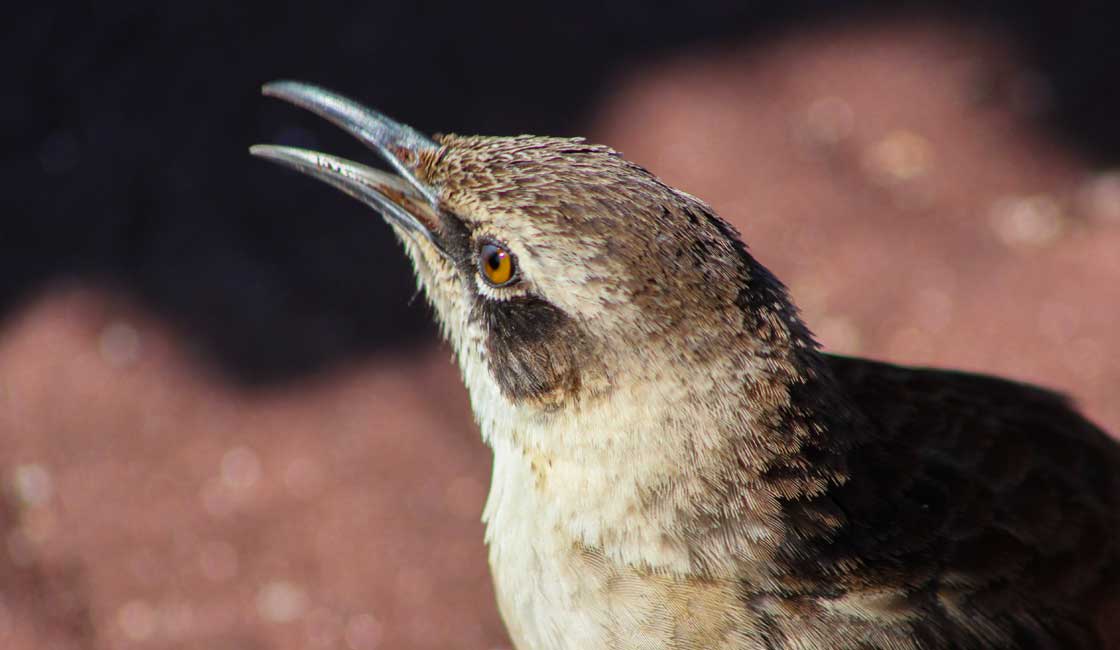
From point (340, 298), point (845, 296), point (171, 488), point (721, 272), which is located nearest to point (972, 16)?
point (845, 296)

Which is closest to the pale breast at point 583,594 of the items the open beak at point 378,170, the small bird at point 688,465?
the small bird at point 688,465

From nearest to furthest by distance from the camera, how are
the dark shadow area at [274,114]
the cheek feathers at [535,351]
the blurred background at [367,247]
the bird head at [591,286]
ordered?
the bird head at [591,286] → the cheek feathers at [535,351] → the blurred background at [367,247] → the dark shadow area at [274,114]

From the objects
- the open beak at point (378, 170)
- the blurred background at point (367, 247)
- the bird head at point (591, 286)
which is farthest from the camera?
the blurred background at point (367, 247)

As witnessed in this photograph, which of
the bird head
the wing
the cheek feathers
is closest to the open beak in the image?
the bird head

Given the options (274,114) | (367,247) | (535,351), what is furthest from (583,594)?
(274,114)

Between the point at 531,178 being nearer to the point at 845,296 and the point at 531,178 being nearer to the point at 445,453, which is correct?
the point at 445,453

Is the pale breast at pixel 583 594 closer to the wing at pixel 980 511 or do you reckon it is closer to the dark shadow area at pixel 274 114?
the wing at pixel 980 511

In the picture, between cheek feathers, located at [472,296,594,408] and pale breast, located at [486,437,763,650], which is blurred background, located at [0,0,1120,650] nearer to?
pale breast, located at [486,437,763,650]
